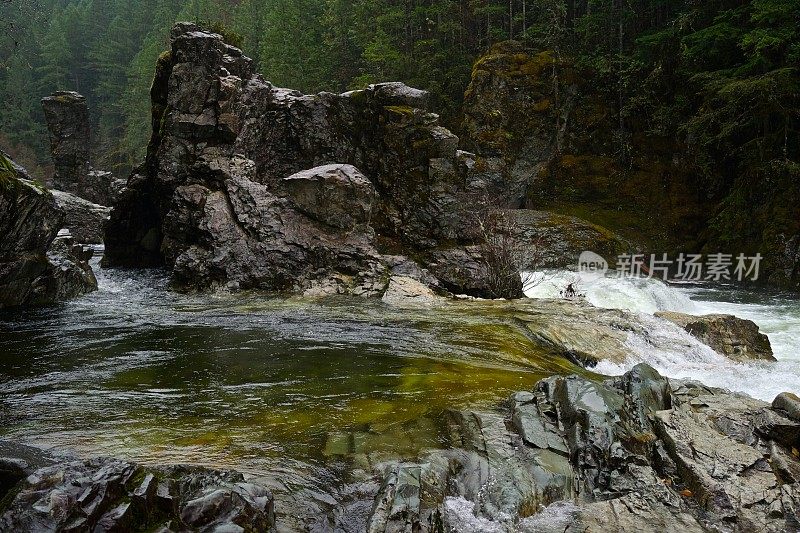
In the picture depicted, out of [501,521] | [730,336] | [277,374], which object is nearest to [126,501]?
[501,521]

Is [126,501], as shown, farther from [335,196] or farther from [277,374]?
[335,196]

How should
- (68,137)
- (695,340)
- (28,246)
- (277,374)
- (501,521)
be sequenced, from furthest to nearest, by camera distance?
(68,137), (28,246), (695,340), (277,374), (501,521)

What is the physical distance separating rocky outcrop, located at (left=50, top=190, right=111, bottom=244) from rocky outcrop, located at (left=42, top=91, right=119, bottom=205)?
6.58 meters

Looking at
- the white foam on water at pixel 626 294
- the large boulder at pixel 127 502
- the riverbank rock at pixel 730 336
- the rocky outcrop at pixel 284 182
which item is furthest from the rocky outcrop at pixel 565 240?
the large boulder at pixel 127 502

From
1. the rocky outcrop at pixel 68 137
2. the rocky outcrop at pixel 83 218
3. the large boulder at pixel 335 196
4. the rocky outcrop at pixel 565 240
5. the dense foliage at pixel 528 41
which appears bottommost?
the rocky outcrop at pixel 83 218

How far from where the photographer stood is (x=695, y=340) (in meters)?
10.6

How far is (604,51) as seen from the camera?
97.3 ft

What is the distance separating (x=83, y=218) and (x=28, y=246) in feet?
65.0

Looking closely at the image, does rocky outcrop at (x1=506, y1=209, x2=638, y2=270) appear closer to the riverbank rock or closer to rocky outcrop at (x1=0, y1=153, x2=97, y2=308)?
the riverbank rock

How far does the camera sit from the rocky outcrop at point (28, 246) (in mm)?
12398

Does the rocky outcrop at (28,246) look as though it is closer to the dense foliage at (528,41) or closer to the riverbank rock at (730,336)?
the dense foliage at (528,41)

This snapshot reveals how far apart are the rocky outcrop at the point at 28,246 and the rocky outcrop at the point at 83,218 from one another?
1757 cm

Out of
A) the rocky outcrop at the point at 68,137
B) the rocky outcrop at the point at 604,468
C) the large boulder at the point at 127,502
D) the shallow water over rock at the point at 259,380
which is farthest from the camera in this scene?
the rocky outcrop at the point at 68,137

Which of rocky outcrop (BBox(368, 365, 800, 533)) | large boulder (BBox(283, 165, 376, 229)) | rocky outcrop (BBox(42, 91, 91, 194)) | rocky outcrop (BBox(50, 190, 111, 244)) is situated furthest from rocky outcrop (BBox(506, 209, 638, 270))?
rocky outcrop (BBox(42, 91, 91, 194))
